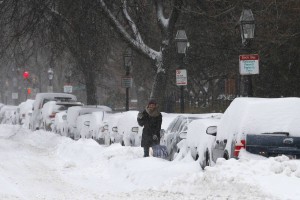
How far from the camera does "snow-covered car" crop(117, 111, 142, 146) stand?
18517mm

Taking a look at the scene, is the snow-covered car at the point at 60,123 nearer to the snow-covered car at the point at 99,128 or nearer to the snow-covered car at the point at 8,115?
the snow-covered car at the point at 99,128

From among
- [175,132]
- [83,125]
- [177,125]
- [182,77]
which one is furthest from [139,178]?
[83,125]

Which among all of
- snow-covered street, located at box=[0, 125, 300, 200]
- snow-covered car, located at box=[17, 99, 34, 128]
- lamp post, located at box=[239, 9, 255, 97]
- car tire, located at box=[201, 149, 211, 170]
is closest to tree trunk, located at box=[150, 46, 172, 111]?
snow-covered street, located at box=[0, 125, 300, 200]

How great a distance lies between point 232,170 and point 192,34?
1847 centimetres

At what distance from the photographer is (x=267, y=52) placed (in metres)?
21.8

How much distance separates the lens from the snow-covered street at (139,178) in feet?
29.9

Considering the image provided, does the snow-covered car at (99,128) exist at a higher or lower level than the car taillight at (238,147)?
lower

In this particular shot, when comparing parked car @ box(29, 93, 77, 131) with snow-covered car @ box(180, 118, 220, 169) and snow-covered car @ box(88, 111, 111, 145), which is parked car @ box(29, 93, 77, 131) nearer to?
snow-covered car @ box(88, 111, 111, 145)

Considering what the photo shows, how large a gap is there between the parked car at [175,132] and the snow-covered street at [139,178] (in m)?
1.09

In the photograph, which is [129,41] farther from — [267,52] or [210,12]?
[267,52]

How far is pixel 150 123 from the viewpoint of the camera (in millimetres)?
15039

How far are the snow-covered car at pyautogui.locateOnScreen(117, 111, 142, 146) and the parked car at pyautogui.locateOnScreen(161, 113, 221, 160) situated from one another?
2391 mm

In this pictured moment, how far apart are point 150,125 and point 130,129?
4233 mm

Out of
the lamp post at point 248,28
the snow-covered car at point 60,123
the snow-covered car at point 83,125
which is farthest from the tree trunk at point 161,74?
the lamp post at point 248,28
